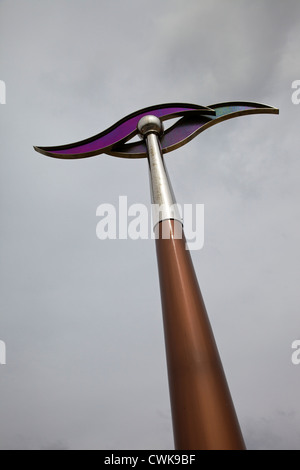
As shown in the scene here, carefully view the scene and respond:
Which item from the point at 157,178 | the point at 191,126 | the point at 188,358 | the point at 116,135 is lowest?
the point at 188,358

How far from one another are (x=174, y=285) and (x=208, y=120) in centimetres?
747

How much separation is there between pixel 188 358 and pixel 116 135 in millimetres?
8224

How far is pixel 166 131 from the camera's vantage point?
12055mm

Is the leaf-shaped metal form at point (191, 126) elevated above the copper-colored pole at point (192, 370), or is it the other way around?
the leaf-shaped metal form at point (191, 126)

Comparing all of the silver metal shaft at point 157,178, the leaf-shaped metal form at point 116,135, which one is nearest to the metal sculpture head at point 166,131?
the leaf-shaped metal form at point 116,135

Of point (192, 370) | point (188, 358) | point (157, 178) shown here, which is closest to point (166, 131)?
point (157, 178)

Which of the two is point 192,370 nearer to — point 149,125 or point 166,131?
point 149,125

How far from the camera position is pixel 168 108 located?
449 inches

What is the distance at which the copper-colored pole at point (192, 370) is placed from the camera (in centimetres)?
442

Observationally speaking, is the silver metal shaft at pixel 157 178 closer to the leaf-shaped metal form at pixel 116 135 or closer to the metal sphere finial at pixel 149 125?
the metal sphere finial at pixel 149 125

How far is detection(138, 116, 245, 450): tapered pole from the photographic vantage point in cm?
444

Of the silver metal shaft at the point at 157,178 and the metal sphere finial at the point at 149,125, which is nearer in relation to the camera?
the silver metal shaft at the point at 157,178
